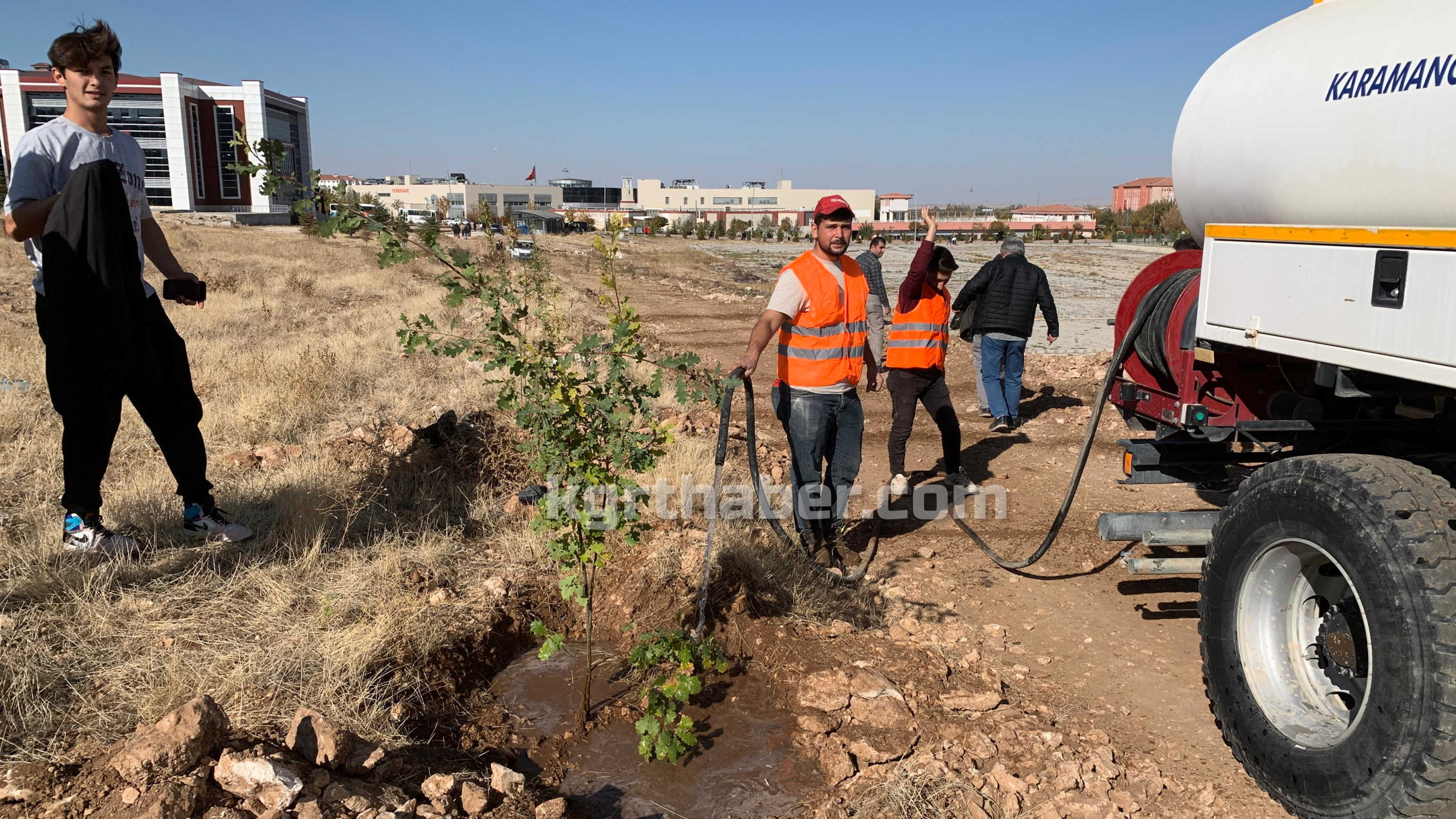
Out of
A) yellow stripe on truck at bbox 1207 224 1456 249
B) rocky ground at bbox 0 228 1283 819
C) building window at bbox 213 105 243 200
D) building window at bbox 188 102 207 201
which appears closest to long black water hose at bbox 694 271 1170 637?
rocky ground at bbox 0 228 1283 819

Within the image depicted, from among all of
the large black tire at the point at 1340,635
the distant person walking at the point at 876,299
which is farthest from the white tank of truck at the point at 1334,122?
the distant person walking at the point at 876,299

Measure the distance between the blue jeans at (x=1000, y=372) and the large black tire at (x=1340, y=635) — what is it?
510cm

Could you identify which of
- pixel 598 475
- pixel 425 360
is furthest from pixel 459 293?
pixel 425 360

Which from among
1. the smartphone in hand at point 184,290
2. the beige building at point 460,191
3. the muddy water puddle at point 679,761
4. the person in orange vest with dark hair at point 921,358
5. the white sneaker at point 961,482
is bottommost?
the muddy water puddle at point 679,761

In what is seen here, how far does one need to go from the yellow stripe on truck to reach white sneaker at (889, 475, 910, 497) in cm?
324

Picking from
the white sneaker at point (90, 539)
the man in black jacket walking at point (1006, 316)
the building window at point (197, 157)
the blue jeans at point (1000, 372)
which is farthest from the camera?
the building window at point (197, 157)

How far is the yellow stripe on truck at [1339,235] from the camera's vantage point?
8.25ft

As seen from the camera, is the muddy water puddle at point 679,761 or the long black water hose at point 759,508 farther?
the long black water hose at point 759,508

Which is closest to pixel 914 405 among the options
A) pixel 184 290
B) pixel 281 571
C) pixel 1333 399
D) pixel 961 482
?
pixel 961 482

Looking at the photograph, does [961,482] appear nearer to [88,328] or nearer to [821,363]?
[821,363]

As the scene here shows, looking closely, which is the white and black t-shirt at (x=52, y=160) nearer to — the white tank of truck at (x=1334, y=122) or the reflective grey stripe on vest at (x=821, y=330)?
the reflective grey stripe on vest at (x=821, y=330)

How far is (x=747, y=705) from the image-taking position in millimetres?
3668

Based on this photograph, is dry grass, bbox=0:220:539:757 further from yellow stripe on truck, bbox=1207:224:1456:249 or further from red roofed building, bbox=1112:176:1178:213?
red roofed building, bbox=1112:176:1178:213

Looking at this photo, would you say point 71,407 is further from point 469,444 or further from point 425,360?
point 425,360
